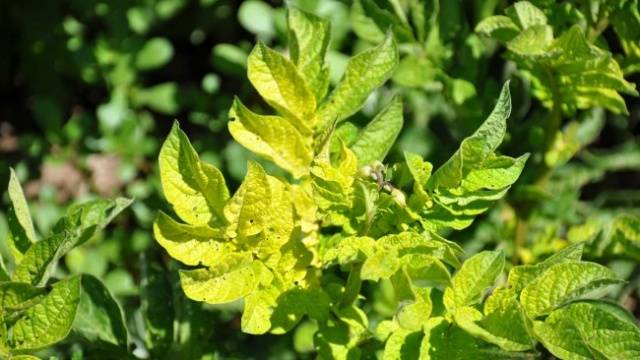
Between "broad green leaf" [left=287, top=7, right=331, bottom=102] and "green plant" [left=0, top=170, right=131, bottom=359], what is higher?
"broad green leaf" [left=287, top=7, right=331, bottom=102]

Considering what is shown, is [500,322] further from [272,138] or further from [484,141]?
[272,138]

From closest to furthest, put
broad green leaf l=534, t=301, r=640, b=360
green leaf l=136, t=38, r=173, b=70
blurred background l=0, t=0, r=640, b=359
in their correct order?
broad green leaf l=534, t=301, r=640, b=360 → blurred background l=0, t=0, r=640, b=359 → green leaf l=136, t=38, r=173, b=70

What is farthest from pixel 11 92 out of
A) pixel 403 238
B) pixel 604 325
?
pixel 604 325

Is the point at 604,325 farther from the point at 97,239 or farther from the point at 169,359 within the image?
the point at 97,239

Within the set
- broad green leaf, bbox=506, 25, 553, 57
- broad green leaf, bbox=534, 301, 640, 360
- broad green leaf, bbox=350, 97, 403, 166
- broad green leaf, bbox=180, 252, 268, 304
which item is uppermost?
broad green leaf, bbox=506, 25, 553, 57

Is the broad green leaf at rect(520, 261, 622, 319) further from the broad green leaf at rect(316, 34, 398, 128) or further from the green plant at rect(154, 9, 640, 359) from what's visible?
the broad green leaf at rect(316, 34, 398, 128)

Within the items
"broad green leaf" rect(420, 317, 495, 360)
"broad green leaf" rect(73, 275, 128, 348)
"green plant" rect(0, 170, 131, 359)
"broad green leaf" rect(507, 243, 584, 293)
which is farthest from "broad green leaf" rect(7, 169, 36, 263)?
"broad green leaf" rect(507, 243, 584, 293)
